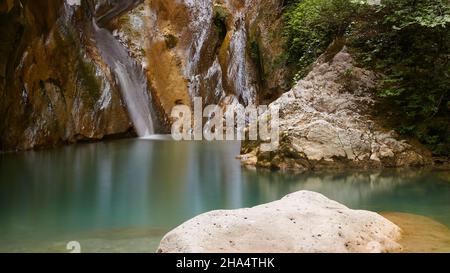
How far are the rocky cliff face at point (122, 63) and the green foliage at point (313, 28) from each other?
152 cm

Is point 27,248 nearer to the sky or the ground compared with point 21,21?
nearer to the ground

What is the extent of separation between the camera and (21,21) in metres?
14.5

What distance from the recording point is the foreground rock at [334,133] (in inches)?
440

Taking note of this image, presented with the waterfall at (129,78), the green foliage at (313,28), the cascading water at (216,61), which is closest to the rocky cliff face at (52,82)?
the waterfall at (129,78)

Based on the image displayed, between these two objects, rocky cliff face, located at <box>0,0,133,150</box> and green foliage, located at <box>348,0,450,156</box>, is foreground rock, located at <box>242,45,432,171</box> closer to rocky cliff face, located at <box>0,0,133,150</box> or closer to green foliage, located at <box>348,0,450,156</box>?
green foliage, located at <box>348,0,450,156</box>

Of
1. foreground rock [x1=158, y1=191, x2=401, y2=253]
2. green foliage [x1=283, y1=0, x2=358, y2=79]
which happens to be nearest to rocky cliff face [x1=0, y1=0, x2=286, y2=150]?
green foliage [x1=283, y1=0, x2=358, y2=79]

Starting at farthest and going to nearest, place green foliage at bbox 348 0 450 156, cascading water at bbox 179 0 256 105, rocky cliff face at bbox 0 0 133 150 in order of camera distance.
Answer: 1. cascading water at bbox 179 0 256 105
2. rocky cliff face at bbox 0 0 133 150
3. green foliage at bbox 348 0 450 156

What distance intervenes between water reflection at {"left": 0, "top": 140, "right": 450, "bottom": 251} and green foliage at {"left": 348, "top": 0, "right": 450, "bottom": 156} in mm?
1495

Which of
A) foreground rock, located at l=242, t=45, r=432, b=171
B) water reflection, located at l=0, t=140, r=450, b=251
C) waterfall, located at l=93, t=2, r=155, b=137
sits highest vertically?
waterfall, located at l=93, t=2, r=155, b=137

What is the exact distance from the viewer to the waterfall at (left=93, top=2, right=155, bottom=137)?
2117 cm

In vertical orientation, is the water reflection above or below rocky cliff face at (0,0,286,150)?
below
